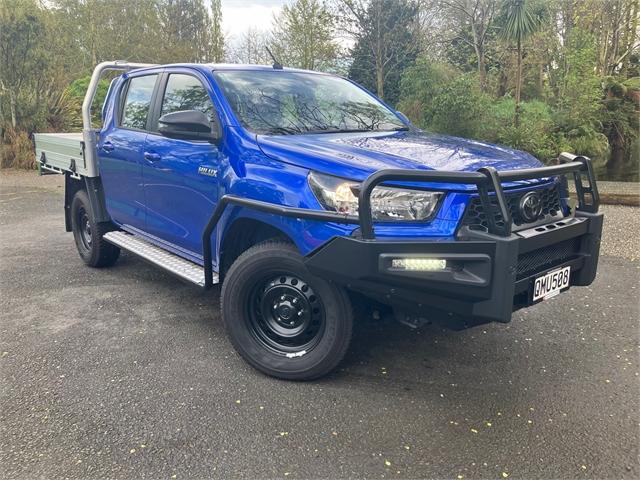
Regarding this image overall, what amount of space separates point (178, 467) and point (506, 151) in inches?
106

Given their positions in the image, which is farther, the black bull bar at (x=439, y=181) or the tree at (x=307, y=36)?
the tree at (x=307, y=36)

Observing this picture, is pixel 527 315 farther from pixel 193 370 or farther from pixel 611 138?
pixel 611 138

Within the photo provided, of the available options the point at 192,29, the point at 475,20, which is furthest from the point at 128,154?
the point at 192,29

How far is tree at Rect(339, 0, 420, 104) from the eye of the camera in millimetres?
19016

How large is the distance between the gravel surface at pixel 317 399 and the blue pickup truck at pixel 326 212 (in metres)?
0.38

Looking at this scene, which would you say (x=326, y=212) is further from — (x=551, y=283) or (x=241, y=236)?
(x=551, y=283)

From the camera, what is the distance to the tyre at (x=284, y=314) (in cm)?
308

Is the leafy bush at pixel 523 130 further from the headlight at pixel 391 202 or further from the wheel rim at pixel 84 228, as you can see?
the headlight at pixel 391 202

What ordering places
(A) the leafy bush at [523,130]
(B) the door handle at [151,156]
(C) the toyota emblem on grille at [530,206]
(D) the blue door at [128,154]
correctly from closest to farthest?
1. (C) the toyota emblem on grille at [530,206]
2. (B) the door handle at [151,156]
3. (D) the blue door at [128,154]
4. (A) the leafy bush at [523,130]

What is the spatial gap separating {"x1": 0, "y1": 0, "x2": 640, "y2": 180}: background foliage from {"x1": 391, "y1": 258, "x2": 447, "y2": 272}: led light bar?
38.7ft

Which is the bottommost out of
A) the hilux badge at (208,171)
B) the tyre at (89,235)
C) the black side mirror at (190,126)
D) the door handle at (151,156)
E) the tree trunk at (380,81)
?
the tyre at (89,235)

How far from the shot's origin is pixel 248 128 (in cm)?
352

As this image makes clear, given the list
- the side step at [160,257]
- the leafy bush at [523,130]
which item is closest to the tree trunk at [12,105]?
the side step at [160,257]

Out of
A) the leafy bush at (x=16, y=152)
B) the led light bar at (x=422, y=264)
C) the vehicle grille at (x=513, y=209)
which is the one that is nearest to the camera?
the led light bar at (x=422, y=264)
